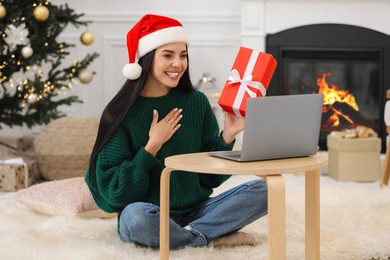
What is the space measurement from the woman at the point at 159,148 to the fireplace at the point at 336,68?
2.17 m

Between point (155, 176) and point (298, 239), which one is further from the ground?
point (155, 176)

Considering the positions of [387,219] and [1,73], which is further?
[1,73]

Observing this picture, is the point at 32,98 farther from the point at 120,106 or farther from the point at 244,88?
the point at 244,88

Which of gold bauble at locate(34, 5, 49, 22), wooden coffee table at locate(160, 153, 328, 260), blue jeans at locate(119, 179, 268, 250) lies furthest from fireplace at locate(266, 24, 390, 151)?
wooden coffee table at locate(160, 153, 328, 260)

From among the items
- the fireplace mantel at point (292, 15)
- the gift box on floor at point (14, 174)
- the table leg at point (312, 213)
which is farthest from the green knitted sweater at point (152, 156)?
the fireplace mantel at point (292, 15)

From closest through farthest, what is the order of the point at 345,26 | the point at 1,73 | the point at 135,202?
the point at 135,202 < the point at 1,73 < the point at 345,26

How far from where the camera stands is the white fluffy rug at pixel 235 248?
232 centimetres

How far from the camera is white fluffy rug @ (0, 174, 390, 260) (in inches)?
91.2

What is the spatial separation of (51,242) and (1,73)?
178 centimetres

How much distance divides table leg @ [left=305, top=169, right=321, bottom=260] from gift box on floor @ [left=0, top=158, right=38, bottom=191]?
6.65 ft

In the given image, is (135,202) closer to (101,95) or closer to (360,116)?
(360,116)

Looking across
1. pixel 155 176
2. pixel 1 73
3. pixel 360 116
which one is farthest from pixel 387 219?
pixel 1 73

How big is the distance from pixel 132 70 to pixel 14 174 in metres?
1.68

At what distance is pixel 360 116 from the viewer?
451 cm
